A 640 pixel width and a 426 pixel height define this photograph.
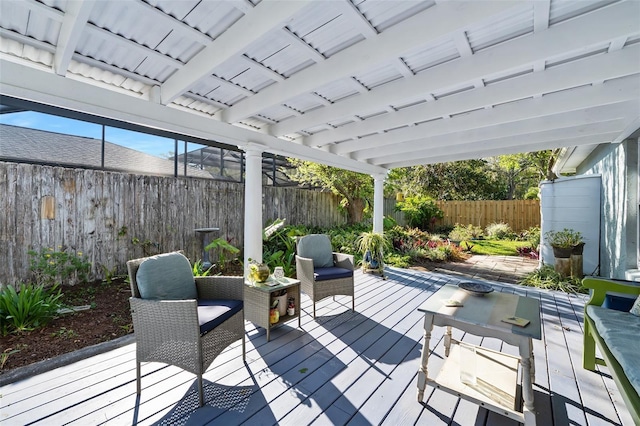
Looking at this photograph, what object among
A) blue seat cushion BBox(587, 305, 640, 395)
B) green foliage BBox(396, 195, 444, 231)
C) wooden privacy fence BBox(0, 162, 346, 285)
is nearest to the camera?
blue seat cushion BBox(587, 305, 640, 395)

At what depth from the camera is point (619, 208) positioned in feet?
14.3

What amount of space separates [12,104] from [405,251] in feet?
25.1

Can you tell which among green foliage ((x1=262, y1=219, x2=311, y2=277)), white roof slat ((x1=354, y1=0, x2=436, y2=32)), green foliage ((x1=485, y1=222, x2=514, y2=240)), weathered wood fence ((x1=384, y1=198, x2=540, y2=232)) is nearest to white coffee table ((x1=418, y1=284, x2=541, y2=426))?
white roof slat ((x1=354, y1=0, x2=436, y2=32))

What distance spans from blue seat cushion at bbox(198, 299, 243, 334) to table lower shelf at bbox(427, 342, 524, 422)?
1.59 m

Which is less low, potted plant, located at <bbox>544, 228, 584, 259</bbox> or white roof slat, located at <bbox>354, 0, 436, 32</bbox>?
white roof slat, located at <bbox>354, 0, 436, 32</bbox>

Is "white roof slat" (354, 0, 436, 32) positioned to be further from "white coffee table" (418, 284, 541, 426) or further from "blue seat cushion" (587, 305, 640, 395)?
"blue seat cushion" (587, 305, 640, 395)

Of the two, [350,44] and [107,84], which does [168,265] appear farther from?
[350,44]

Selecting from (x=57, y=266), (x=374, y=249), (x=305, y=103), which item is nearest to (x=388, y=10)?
(x=305, y=103)

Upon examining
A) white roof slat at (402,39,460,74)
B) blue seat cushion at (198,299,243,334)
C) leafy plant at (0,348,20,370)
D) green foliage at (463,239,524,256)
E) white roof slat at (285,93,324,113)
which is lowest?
leafy plant at (0,348,20,370)

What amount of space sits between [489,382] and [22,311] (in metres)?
4.26

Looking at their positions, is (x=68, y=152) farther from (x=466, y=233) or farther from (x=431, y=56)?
(x=466, y=233)

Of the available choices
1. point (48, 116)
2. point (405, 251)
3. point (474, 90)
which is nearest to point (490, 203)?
point (405, 251)

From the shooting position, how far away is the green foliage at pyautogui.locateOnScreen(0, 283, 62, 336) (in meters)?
2.84

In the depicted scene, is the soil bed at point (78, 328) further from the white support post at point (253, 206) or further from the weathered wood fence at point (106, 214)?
the white support post at point (253, 206)
